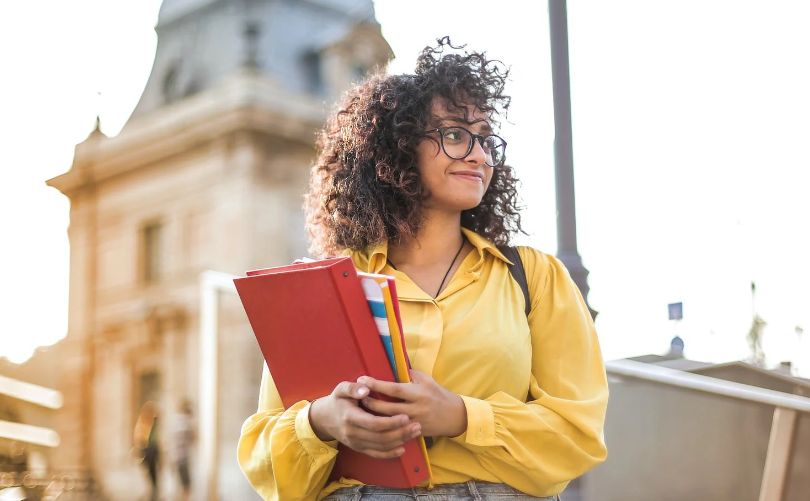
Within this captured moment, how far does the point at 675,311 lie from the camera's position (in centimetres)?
430

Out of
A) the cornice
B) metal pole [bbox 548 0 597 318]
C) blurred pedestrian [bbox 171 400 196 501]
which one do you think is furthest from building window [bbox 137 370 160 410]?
metal pole [bbox 548 0 597 318]

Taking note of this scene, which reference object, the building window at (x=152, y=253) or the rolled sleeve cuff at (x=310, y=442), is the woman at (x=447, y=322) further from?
the building window at (x=152, y=253)

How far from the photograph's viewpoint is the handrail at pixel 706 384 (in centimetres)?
292

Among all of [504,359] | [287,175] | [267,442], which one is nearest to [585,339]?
[504,359]

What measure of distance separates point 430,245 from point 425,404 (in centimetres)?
49

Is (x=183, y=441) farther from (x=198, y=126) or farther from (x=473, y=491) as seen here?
(x=473, y=491)

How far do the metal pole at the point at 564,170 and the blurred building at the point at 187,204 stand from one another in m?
5.74

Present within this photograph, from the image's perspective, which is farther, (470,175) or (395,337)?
(470,175)

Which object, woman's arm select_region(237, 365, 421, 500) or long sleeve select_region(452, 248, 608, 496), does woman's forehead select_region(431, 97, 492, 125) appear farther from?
woman's arm select_region(237, 365, 421, 500)

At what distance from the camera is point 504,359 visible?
168 centimetres

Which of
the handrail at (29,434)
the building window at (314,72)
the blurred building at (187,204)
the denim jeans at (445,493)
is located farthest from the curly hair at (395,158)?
the building window at (314,72)

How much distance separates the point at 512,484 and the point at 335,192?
33.1 inches

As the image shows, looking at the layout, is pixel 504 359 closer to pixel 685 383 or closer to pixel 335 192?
pixel 335 192

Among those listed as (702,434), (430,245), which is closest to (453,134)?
(430,245)
